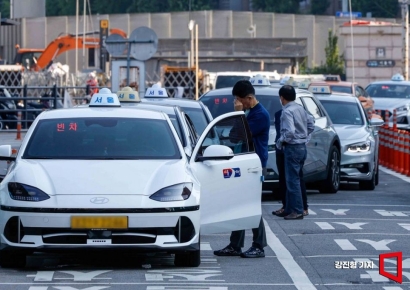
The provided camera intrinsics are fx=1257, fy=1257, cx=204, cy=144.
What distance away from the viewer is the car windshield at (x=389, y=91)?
38.9 metres

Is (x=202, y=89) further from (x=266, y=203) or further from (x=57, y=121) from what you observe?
(x=57, y=121)

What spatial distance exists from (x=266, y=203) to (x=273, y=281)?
25.5ft

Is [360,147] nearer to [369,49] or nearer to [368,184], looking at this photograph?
[368,184]

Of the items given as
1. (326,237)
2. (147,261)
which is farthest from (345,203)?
(147,261)

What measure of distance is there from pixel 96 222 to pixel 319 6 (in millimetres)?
98894

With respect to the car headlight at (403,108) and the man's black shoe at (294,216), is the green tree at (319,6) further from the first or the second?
the man's black shoe at (294,216)

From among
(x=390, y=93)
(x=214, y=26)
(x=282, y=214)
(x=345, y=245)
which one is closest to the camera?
(x=345, y=245)

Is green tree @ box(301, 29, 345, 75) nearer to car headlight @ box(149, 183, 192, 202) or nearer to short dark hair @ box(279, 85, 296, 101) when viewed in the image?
short dark hair @ box(279, 85, 296, 101)

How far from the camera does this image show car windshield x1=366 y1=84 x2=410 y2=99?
128 ft

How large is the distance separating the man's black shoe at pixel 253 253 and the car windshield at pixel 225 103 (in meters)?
7.26

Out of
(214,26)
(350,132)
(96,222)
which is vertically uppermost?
(214,26)

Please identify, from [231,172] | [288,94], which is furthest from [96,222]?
[288,94]

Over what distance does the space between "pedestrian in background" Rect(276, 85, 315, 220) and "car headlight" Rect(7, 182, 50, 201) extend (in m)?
→ 5.39

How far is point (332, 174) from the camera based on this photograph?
19375mm
